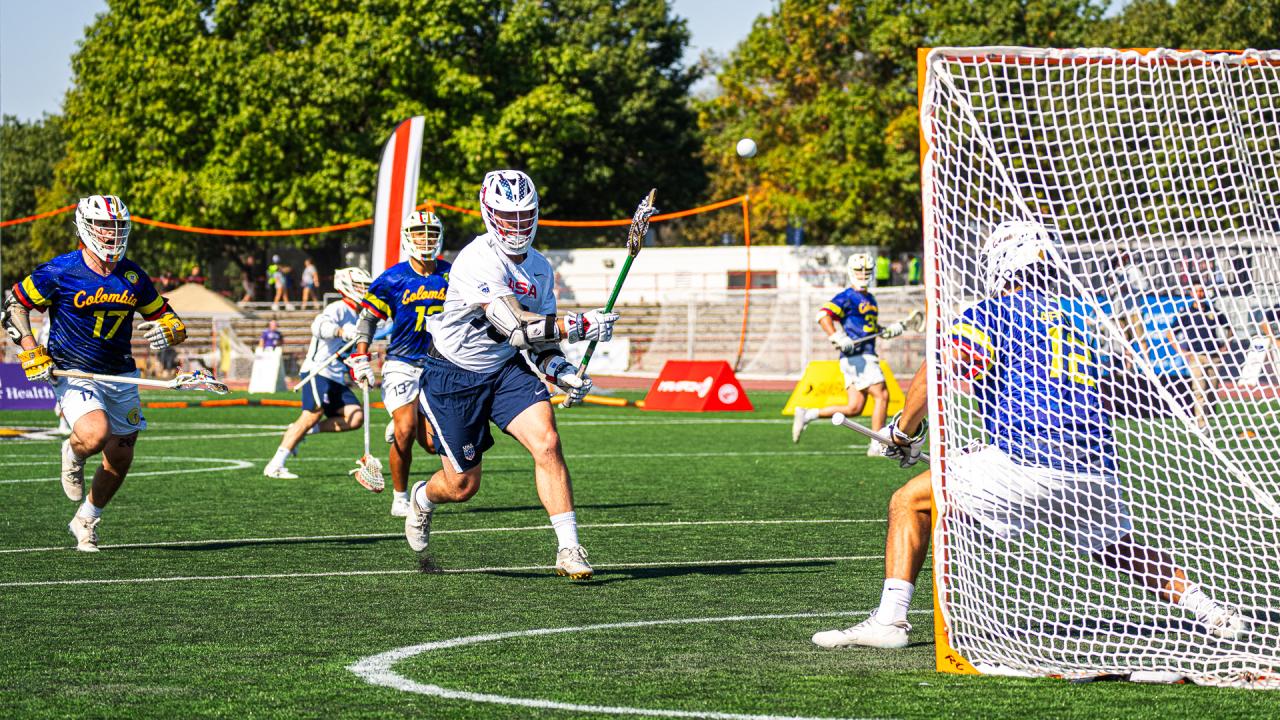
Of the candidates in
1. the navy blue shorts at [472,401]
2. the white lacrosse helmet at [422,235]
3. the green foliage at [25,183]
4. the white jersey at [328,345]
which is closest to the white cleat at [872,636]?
the navy blue shorts at [472,401]

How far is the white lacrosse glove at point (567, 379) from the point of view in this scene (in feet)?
28.6

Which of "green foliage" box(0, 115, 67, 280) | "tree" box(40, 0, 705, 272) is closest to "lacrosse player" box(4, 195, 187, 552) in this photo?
"tree" box(40, 0, 705, 272)

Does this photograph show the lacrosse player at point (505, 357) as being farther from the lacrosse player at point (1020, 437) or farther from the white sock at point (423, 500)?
the lacrosse player at point (1020, 437)

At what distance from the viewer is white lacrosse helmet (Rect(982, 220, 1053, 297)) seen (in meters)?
6.43

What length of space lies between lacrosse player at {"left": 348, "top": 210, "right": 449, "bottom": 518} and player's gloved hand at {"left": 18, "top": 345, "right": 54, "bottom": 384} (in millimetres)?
2318

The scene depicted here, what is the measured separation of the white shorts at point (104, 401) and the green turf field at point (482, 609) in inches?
28.8

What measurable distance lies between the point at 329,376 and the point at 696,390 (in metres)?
11.3

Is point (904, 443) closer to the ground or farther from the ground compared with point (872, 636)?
farther from the ground

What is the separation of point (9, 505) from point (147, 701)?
784cm

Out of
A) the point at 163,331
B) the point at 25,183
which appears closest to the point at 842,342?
the point at 163,331

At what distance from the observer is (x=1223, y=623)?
657 cm

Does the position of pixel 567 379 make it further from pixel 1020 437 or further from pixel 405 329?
pixel 405 329

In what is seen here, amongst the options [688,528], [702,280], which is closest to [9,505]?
[688,528]

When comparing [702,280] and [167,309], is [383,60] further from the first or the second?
[167,309]
